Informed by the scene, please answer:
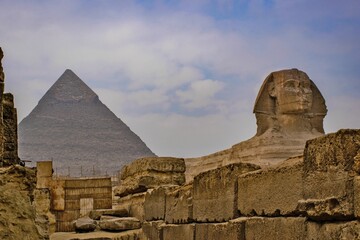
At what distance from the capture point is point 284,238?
4344 mm

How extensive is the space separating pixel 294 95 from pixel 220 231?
58.0 feet

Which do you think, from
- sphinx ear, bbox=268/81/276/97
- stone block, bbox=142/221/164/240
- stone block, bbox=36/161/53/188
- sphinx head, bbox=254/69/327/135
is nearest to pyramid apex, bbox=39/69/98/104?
sphinx head, bbox=254/69/327/135

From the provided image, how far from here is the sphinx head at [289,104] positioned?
22562 millimetres

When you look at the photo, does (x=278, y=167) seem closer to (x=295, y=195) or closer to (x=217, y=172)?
(x=295, y=195)

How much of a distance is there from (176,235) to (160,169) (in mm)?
3254

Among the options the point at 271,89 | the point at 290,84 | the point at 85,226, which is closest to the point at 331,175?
the point at 85,226

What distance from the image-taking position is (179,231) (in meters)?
6.88

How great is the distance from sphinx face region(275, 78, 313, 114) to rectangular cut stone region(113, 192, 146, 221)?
12.3m

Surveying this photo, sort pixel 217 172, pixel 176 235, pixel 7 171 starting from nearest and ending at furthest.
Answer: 1. pixel 7 171
2. pixel 217 172
3. pixel 176 235

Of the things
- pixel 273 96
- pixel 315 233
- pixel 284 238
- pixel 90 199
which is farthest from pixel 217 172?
pixel 273 96

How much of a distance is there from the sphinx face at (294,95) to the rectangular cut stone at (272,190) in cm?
1751

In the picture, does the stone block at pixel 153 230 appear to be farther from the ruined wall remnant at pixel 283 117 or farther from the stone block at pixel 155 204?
the ruined wall remnant at pixel 283 117

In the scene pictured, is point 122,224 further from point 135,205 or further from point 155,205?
point 155,205

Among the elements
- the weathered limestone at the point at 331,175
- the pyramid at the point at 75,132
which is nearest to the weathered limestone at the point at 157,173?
the weathered limestone at the point at 331,175
